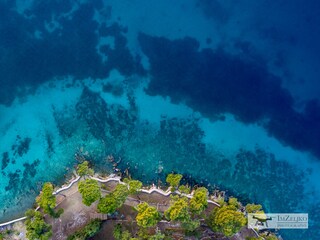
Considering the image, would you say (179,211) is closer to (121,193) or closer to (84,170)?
(121,193)

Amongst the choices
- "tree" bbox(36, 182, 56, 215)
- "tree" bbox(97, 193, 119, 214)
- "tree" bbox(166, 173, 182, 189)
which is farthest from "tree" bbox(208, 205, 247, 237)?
"tree" bbox(36, 182, 56, 215)

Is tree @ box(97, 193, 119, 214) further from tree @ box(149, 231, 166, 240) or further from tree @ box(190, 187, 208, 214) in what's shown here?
tree @ box(190, 187, 208, 214)

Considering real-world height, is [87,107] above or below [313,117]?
below

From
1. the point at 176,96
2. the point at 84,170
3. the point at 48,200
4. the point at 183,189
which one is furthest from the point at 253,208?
the point at 48,200

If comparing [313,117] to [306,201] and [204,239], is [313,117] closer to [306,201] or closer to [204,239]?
[306,201]

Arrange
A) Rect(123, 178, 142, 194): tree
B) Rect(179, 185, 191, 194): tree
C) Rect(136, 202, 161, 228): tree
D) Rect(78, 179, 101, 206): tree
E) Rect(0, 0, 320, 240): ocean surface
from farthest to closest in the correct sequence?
1. Rect(0, 0, 320, 240): ocean surface
2. Rect(179, 185, 191, 194): tree
3. Rect(123, 178, 142, 194): tree
4. Rect(78, 179, 101, 206): tree
5. Rect(136, 202, 161, 228): tree

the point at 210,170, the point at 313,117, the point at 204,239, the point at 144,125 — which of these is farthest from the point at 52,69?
the point at 313,117
